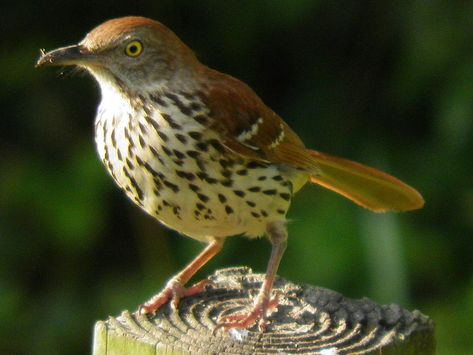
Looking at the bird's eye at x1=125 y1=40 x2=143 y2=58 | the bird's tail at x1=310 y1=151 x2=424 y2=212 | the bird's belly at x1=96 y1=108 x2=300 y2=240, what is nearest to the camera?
the bird's belly at x1=96 y1=108 x2=300 y2=240

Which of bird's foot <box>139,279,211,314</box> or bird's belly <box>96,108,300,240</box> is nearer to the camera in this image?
bird's foot <box>139,279,211,314</box>

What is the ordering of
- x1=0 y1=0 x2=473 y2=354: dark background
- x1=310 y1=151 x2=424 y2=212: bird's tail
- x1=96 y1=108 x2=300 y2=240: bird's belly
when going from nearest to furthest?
x1=96 y1=108 x2=300 y2=240: bird's belly → x1=310 y1=151 x2=424 y2=212: bird's tail → x1=0 y1=0 x2=473 y2=354: dark background

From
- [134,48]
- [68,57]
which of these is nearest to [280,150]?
[134,48]

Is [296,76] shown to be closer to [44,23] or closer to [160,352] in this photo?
[44,23]

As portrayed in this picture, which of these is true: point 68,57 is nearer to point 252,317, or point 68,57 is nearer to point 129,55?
point 129,55

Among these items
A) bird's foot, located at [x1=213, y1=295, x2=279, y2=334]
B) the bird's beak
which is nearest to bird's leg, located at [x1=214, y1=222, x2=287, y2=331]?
bird's foot, located at [x1=213, y1=295, x2=279, y2=334]

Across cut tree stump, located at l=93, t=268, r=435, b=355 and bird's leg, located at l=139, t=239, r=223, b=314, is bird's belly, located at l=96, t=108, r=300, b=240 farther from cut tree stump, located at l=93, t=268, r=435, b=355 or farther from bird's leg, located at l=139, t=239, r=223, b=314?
cut tree stump, located at l=93, t=268, r=435, b=355

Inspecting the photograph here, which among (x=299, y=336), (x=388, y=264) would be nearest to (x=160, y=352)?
(x=299, y=336)
